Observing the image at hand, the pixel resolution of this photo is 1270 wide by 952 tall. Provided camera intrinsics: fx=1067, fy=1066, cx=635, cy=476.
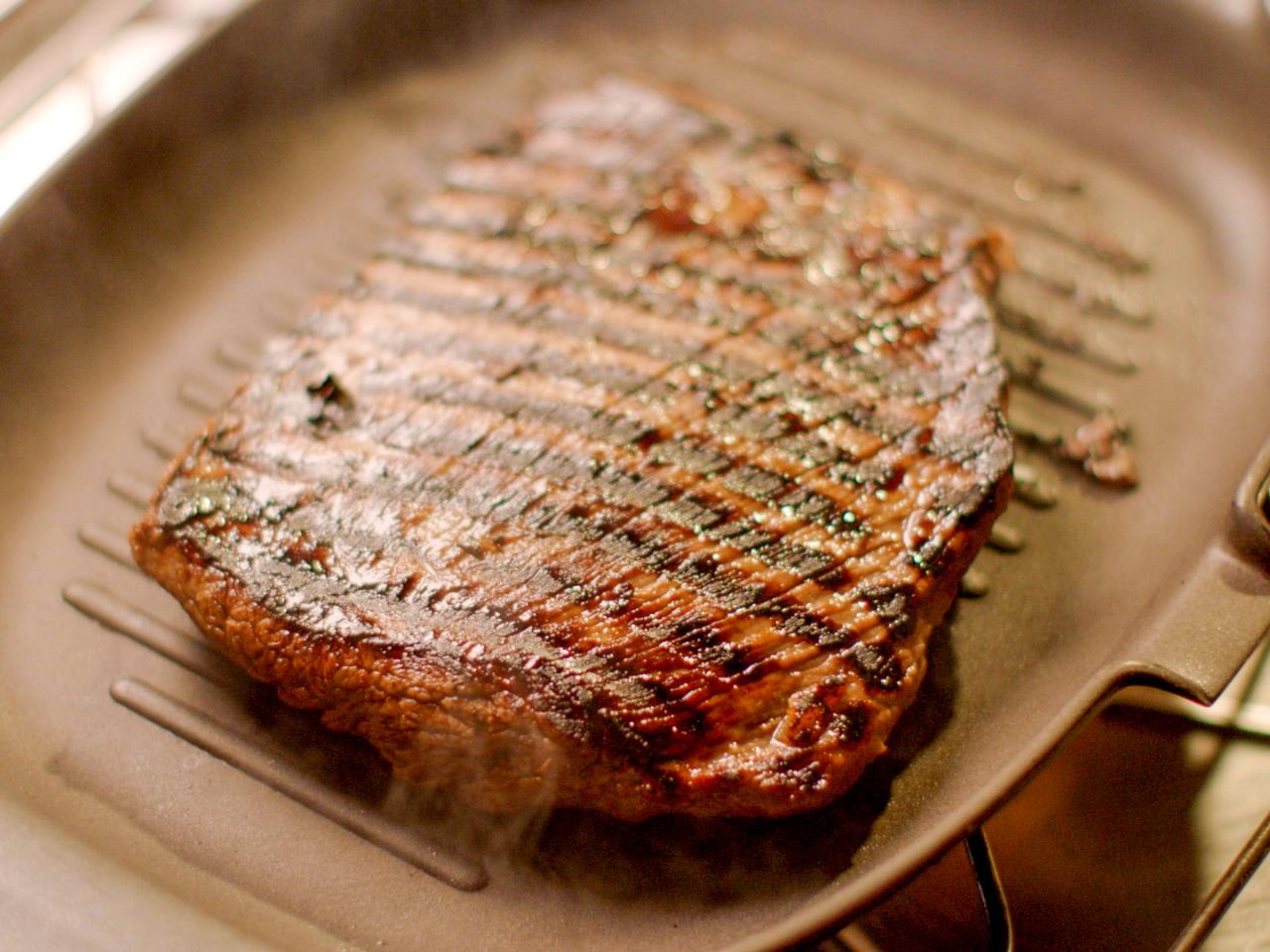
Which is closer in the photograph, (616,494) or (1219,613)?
(1219,613)

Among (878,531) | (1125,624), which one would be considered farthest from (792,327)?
(1125,624)

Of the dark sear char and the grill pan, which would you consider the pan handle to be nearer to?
the grill pan

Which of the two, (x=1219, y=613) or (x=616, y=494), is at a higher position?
(x=1219, y=613)

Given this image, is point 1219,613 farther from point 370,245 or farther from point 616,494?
point 370,245

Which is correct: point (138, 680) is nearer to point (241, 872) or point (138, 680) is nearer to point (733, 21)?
point (241, 872)

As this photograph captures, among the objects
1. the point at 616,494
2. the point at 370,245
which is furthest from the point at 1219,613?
the point at 370,245

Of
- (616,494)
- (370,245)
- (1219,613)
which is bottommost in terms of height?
(616,494)
